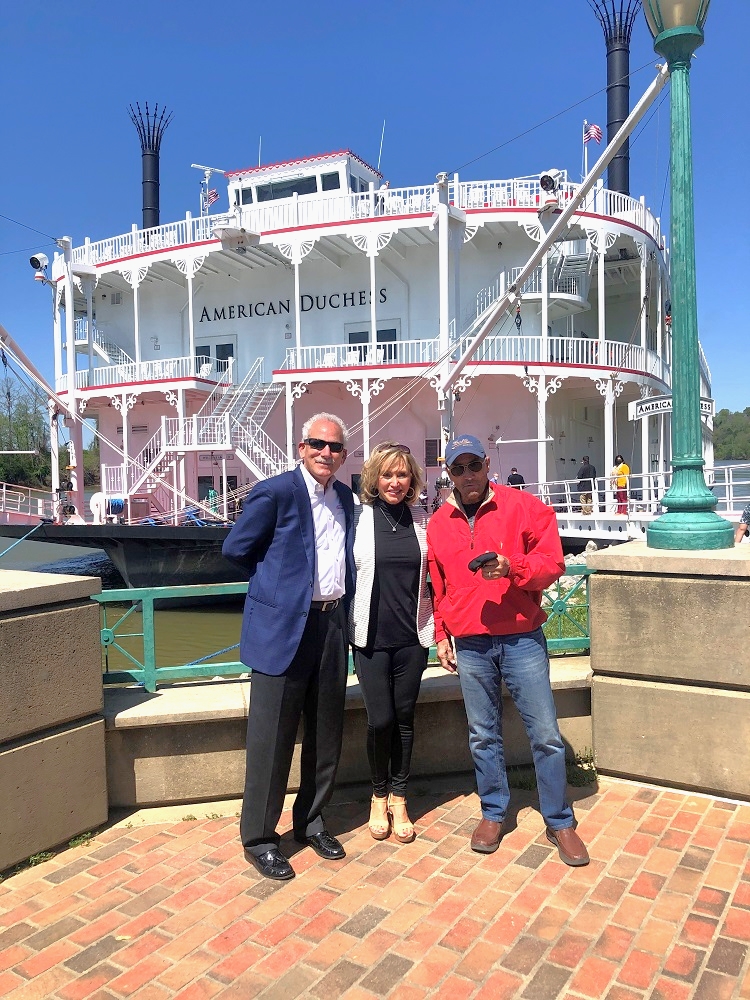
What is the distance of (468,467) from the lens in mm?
3096

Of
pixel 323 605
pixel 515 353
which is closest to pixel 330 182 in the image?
pixel 515 353

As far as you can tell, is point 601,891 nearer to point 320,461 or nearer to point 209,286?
point 320,461

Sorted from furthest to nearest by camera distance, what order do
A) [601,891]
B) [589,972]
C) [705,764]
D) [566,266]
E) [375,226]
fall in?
[566,266] → [375,226] → [705,764] → [601,891] → [589,972]

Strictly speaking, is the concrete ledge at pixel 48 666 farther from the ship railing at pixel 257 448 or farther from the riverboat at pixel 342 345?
the ship railing at pixel 257 448

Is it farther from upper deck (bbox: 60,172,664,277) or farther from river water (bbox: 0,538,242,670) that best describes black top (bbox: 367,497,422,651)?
upper deck (bbox: 60,172,664,277)

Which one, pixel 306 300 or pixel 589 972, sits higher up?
pixel 306 300

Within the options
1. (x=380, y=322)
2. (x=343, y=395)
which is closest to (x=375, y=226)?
(x=380, y=322)

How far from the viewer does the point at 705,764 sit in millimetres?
3461

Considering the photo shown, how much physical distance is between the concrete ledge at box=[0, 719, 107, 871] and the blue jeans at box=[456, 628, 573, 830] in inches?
67.4

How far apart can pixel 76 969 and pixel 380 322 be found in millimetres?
18439

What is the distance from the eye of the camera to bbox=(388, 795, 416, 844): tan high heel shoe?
3.15 meters

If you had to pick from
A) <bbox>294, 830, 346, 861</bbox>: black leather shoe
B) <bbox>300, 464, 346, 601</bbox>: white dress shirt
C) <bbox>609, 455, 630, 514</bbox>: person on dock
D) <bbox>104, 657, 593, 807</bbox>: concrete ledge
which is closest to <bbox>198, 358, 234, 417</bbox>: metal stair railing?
<bbox>609, 455, 630, 514</bbox>: person on dock

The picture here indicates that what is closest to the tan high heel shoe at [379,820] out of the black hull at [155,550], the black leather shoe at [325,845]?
the black leather shoe at [325,845]

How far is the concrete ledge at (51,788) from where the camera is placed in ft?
9.68
